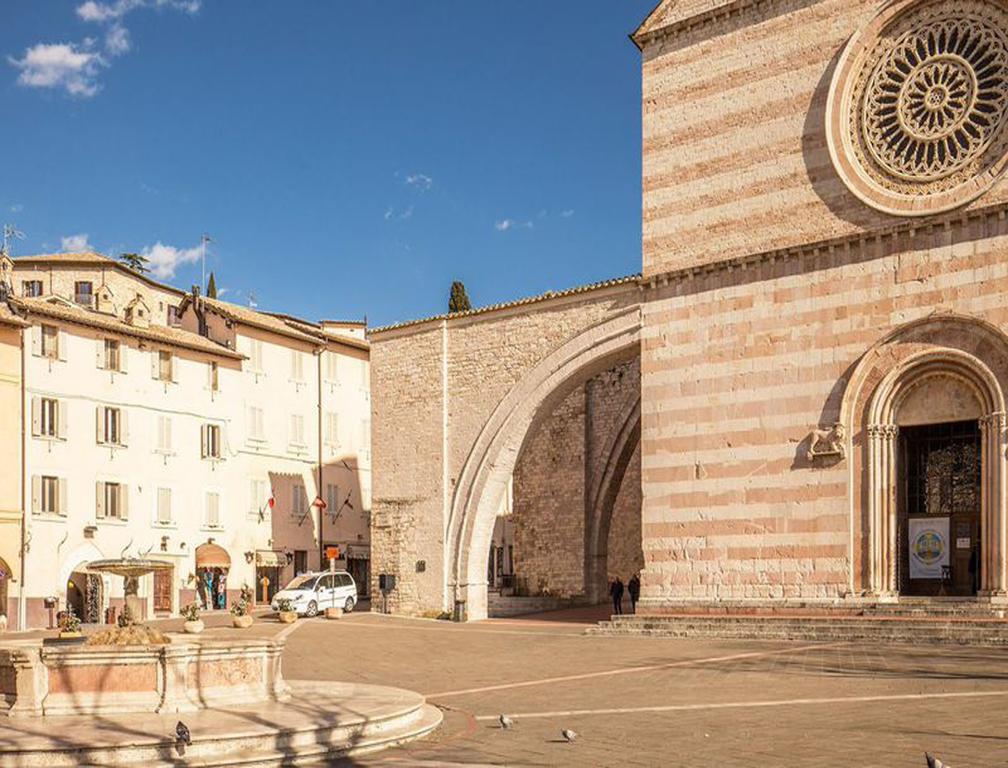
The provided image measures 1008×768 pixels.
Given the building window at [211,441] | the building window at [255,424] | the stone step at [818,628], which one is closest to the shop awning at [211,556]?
the building window at [211,441]

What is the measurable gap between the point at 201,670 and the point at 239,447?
33.5 meters

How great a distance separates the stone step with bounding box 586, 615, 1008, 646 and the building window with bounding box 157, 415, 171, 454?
20.1 m

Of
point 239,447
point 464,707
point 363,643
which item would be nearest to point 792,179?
point 363,643

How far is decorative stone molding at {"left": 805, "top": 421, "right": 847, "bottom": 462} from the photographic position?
25766 millimetres

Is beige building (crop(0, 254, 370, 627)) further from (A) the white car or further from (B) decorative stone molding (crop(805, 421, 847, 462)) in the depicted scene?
(B) decorative stone molding (crop(805, 421, 847, 462))

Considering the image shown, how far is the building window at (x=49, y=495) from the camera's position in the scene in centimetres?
3800

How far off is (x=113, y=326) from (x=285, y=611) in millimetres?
12584

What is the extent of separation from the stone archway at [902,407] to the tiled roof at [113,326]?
2516cm

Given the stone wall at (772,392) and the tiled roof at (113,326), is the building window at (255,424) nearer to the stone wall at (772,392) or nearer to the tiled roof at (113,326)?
the tiled roof at (113,326)

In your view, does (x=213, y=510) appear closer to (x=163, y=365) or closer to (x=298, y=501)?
(x=298, y=501)

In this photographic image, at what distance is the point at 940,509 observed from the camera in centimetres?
2600

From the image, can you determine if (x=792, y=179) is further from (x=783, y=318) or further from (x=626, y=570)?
(x=626, y=570)

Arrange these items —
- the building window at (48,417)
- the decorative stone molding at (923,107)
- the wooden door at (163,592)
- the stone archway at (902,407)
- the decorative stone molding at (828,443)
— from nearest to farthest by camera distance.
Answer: the stone archway at (902,407), the decorative stone molding at (923,107), the decorative stone molding at (828,443), the building window at (48,417), the wooden door at (163,592)

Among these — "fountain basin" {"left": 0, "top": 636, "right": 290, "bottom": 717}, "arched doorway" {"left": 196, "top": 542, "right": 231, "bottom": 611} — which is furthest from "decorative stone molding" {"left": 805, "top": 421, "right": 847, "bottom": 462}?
"arched doorway" {"left": 196, "top": 542, "right": 231, "bottom": 611}
